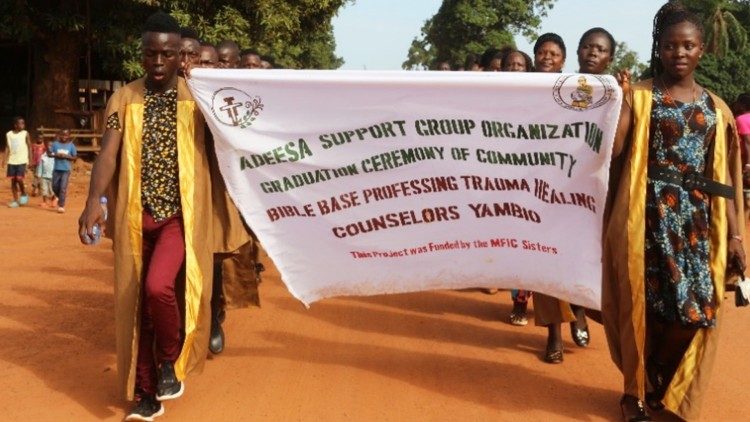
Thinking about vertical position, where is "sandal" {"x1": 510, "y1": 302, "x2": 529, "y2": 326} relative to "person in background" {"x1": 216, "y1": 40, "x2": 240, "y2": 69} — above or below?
below

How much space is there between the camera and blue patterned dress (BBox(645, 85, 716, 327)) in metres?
4.12

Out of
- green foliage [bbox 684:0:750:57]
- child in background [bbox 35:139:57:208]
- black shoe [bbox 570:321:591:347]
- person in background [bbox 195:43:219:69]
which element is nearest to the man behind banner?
person in background [bbox 195:43:219:69]

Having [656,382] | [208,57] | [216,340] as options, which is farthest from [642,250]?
[208,57]

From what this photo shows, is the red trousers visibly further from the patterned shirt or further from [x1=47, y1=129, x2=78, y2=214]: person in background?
[x1=47, y1=129, x2=78, y2=214]: person in background

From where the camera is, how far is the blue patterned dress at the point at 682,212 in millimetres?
4125

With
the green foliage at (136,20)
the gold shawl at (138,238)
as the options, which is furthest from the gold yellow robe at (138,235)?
the green foliage at (136,20)

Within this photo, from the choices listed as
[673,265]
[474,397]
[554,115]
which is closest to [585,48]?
[554,115]

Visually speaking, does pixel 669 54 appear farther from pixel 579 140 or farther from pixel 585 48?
pixel 585 48

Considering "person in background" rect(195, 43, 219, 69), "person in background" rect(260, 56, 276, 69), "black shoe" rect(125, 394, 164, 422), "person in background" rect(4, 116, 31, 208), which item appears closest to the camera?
"black shoe" rect(125, 394, 164, 422)

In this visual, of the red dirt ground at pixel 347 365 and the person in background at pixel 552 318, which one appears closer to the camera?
the red dirt ground at pixel 347 365

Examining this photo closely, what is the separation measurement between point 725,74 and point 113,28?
Result: 89.7 feet

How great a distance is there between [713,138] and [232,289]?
314 cm

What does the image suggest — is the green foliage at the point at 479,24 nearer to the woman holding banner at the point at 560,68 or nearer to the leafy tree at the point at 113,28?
the leafy tree at the point at 113,28

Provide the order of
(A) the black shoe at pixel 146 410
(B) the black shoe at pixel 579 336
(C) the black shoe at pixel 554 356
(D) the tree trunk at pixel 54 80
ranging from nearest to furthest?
(A) the black shoe at pixel 146 410 → (C) the black shoe at pixel 554 356 → (B) the black shoe at pixel 579 336 → (D) the tree trunk at pixel 54 80
